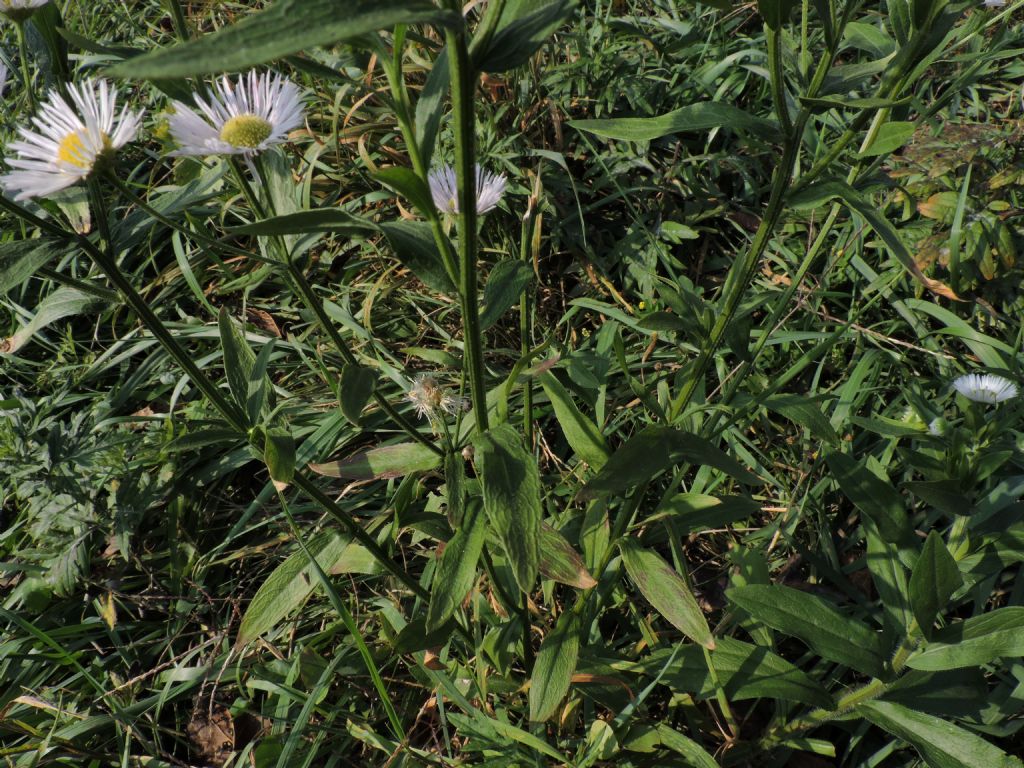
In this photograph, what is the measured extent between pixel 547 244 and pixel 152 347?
3.57ft

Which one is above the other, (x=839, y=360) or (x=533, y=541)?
(x=533, y=541)

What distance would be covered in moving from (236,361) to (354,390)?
31cm

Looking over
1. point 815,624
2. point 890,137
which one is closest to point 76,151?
point 890,137

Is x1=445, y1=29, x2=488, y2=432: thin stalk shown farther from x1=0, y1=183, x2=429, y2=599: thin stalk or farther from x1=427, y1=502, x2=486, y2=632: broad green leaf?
x1=0, y1=183, x2=429, y2=599: thin stalk

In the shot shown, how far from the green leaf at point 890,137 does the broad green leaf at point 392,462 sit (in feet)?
2.27

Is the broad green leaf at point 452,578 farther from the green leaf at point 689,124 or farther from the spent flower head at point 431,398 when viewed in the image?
the green leaf at point 689,124

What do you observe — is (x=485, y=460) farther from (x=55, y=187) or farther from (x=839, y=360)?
(x=839, y=360)

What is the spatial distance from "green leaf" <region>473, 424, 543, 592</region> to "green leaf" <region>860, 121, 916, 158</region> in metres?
0.57

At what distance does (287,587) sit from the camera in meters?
1.23

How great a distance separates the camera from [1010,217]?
6.79ft

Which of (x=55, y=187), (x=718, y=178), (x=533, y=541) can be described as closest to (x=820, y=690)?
(x=533, y=541)

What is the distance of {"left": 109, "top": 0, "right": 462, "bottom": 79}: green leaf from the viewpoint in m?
0.47

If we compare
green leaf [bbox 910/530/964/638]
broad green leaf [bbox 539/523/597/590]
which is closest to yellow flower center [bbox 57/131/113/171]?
broad green leaf [bbox 539/523/597/590]

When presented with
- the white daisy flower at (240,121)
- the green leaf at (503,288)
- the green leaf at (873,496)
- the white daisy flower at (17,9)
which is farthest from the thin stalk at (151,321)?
the green leaf at (873,496)
